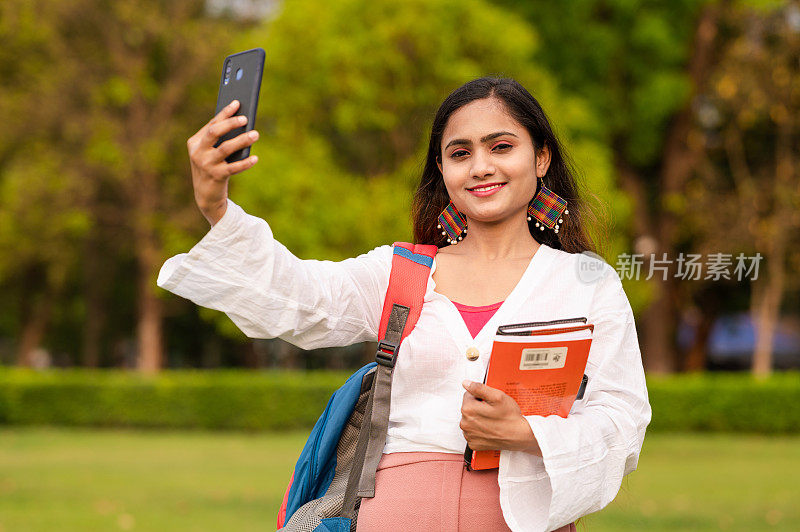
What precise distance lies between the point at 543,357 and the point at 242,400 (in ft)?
57.8

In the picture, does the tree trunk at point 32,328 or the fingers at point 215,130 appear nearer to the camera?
the fingers at point 215,130

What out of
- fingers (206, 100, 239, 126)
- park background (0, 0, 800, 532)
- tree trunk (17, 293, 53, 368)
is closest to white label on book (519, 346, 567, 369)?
fingers (206, 100, 239, 126)

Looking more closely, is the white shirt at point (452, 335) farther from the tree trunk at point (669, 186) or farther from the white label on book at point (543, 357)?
the tree trunk at point (669, 186)

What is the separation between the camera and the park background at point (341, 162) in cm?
1808

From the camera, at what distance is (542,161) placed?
8.61 feet

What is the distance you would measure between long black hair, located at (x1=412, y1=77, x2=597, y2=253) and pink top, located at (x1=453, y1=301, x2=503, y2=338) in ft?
1.14

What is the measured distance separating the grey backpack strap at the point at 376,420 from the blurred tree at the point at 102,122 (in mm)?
22574

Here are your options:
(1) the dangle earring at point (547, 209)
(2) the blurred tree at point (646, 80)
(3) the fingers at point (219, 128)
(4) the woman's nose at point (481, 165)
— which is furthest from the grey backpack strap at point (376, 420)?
(2) the blurred tree at point (646, 80)

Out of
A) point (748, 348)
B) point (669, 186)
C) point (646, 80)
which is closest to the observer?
point (646, 80)

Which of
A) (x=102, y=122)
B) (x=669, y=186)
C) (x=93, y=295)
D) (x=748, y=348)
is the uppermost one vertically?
(x=102, y=122)

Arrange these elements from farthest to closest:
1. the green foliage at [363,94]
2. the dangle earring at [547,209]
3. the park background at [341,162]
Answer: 1. the green foliage at [363,94]
2. the park background at [341,162]
3. the dangle earring at [547,209]

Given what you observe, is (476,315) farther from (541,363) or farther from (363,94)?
(363,94)

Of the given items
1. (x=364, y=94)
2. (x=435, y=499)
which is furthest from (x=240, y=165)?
(x=364, y=94)

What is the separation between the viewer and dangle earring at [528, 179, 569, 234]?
102 inches
